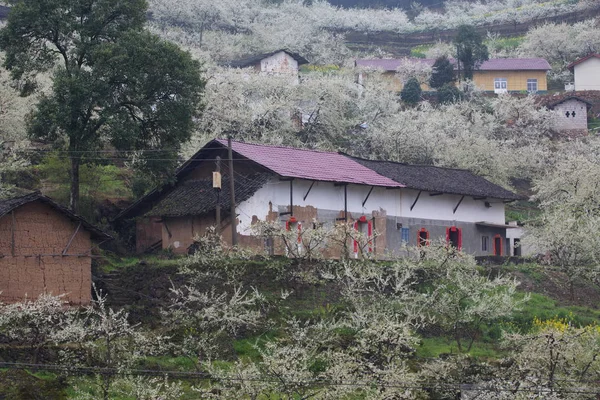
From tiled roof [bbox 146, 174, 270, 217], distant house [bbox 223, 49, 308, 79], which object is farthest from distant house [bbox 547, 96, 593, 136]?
tiled roof [bbox 146, 174, 270, 217]

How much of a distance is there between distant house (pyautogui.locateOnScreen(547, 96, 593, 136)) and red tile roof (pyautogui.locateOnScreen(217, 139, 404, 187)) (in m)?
34.9

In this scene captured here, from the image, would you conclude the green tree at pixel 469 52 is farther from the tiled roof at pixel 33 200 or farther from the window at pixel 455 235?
the tiled roof at pixel 33 200

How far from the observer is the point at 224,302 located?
38688 millimetres

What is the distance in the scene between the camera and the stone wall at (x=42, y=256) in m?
38.7

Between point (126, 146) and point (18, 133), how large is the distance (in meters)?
12.2

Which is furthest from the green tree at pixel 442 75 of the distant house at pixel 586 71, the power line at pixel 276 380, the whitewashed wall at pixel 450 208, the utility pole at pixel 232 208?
the power line at pixel 276 380

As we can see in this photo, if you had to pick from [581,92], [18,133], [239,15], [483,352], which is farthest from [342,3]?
[483,352]

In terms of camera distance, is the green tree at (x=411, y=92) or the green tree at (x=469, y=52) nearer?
the green tree at (x=411, y=92)

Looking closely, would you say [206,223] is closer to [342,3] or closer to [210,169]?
[210,169]

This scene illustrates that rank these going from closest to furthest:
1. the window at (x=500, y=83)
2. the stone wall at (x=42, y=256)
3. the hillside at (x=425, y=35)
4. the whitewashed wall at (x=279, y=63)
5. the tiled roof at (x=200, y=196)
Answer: the stone wall at (x=42, y=256) → the tiled roof at (x=200, y=196) → the whitewashed wall at (x=279, y=63) → the window at (x=500, y=83) → the hillside at (x=425, y=35)

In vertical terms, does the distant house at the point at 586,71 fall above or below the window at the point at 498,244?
above

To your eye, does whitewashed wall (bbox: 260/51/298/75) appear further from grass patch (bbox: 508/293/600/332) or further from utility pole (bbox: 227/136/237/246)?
grass patch (bbox: 508/293/600/332)

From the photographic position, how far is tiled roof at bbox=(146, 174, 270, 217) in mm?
48312

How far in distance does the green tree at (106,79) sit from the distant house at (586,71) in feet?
184
